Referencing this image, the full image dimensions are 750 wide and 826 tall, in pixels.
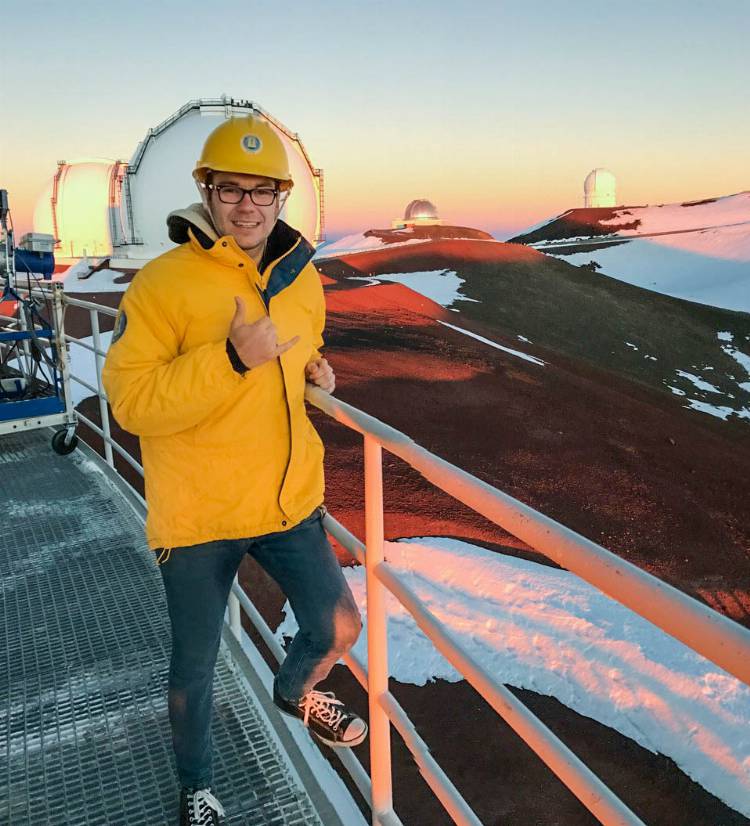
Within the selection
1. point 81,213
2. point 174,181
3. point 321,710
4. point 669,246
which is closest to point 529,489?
point 321,710

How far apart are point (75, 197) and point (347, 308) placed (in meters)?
19.5

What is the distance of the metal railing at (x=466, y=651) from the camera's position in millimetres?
897

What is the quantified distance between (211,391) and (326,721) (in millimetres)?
1277

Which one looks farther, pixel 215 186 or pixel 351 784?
pixel 351 784

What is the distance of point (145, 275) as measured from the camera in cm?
189

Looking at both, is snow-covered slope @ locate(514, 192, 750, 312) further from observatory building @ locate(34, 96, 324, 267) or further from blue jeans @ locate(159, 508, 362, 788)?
blue jeans @ locate(159, 508, 362, 788)

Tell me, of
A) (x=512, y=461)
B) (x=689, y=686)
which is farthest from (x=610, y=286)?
(x=689, y=686)

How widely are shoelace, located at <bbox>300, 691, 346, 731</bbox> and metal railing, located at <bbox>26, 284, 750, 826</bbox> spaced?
0.13 metres

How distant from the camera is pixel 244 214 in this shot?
2.05 meters

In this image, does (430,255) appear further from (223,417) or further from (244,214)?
(223,417)

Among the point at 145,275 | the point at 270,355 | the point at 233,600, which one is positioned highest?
the point at 145,275

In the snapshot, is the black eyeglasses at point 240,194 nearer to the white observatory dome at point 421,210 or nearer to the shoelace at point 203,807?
the shoelace at point 203,807

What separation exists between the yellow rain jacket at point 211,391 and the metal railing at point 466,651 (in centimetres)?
20

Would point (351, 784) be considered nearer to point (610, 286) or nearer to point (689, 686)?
point (689, 686)
